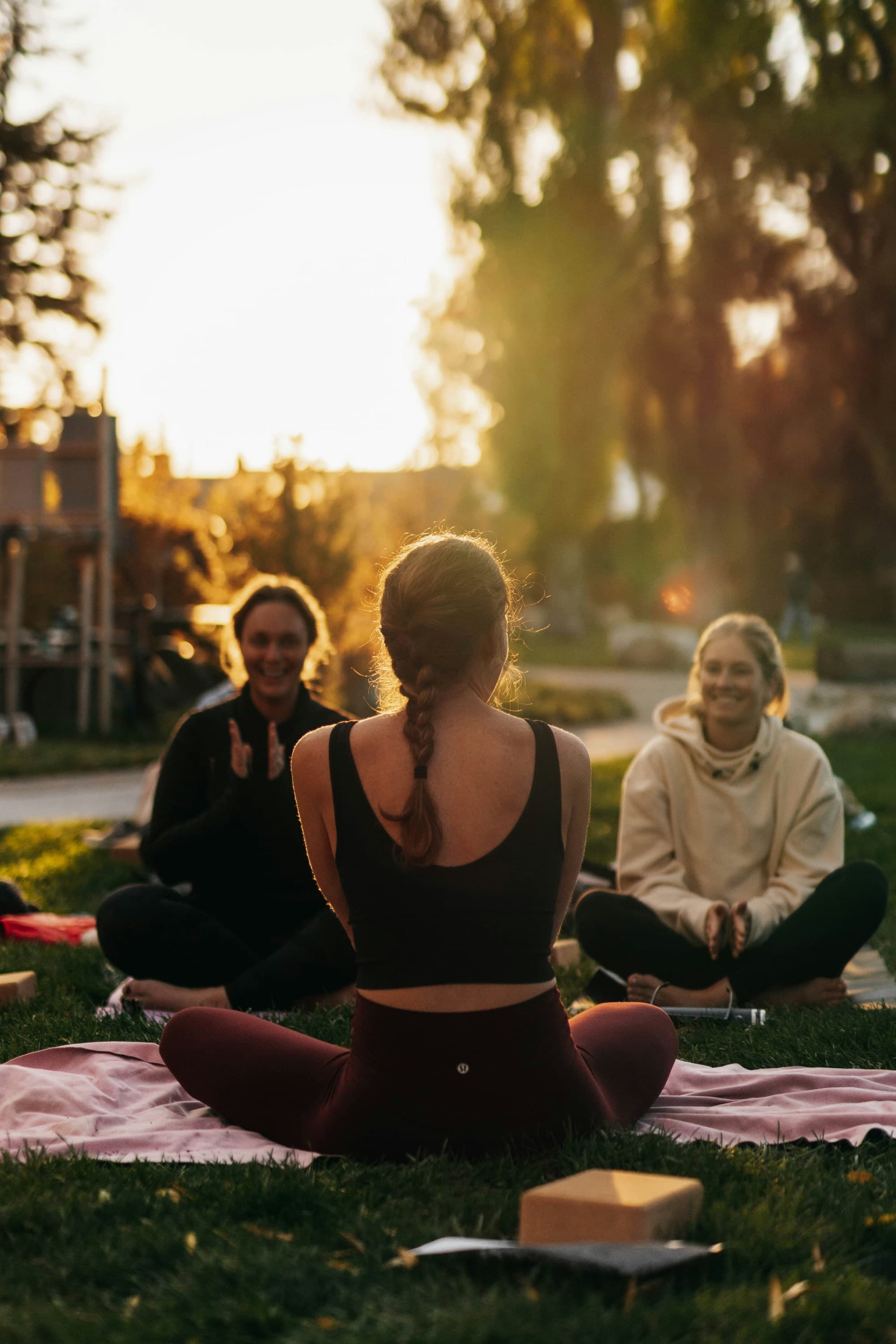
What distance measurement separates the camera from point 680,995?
192 inches

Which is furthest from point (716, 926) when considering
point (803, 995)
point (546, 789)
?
point (546, 789)

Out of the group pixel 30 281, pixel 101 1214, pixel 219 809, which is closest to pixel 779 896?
pixel 219 809

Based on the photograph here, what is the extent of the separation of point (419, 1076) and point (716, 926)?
6.30 feet

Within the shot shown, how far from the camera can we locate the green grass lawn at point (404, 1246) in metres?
2.30

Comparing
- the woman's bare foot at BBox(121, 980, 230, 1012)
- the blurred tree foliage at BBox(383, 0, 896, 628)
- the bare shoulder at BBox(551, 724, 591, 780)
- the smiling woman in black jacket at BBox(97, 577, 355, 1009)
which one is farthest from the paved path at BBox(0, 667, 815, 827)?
the blurred tree foliage at BBox(383, 0, 896, 628)

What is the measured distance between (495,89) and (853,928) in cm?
2462

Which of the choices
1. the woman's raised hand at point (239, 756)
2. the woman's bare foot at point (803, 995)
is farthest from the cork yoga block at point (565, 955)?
the woman's raised hand at point (239, 756)

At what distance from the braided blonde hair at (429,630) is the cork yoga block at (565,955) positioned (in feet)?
9.18

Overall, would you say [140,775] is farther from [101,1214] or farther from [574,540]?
[574,540]

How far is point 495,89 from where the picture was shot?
26.6 meters

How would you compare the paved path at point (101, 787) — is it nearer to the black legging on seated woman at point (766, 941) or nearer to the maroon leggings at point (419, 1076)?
the black legging on seated woman at point (766, 941)

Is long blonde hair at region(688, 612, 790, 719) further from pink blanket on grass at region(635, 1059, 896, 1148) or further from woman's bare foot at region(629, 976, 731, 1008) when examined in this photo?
pink blanket on grass at region(635, 1059, 896, 1148)

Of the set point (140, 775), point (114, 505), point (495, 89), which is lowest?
point (140, 775)

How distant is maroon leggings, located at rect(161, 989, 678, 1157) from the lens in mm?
2980
